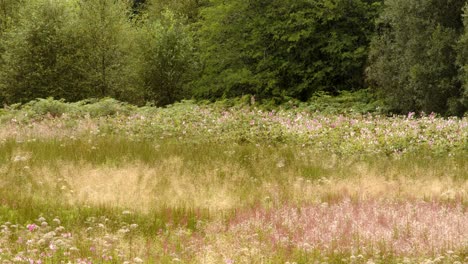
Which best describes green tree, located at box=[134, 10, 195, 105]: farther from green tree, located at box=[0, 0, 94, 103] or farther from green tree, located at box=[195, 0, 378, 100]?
green tree, located at box=[0, 0, 94, 103]

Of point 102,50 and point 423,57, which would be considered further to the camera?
point 102,50

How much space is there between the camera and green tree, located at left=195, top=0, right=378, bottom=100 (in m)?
31.4

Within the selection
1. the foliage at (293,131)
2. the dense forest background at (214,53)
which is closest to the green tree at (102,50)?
the dense forest background at (214,53)

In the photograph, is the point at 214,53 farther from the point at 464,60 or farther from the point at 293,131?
the point at 293,131

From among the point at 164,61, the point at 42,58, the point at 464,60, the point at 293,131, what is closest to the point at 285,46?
the point at 164,61

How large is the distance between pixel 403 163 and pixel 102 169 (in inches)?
258

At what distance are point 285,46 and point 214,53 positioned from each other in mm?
4425

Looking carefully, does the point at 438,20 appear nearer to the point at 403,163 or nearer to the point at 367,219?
the point at 403,163

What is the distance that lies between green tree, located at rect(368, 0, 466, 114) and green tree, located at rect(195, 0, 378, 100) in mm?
3668

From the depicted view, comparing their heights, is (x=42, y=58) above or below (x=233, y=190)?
below

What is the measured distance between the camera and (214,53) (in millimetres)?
34312

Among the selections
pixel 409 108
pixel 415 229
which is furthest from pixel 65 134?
pixel 409 108

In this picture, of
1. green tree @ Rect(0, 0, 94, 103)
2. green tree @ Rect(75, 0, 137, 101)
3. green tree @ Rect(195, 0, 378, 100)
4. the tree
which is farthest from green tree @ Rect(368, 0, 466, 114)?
green tree @ Rect(0, 0, 94, 103)

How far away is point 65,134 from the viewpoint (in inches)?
574
